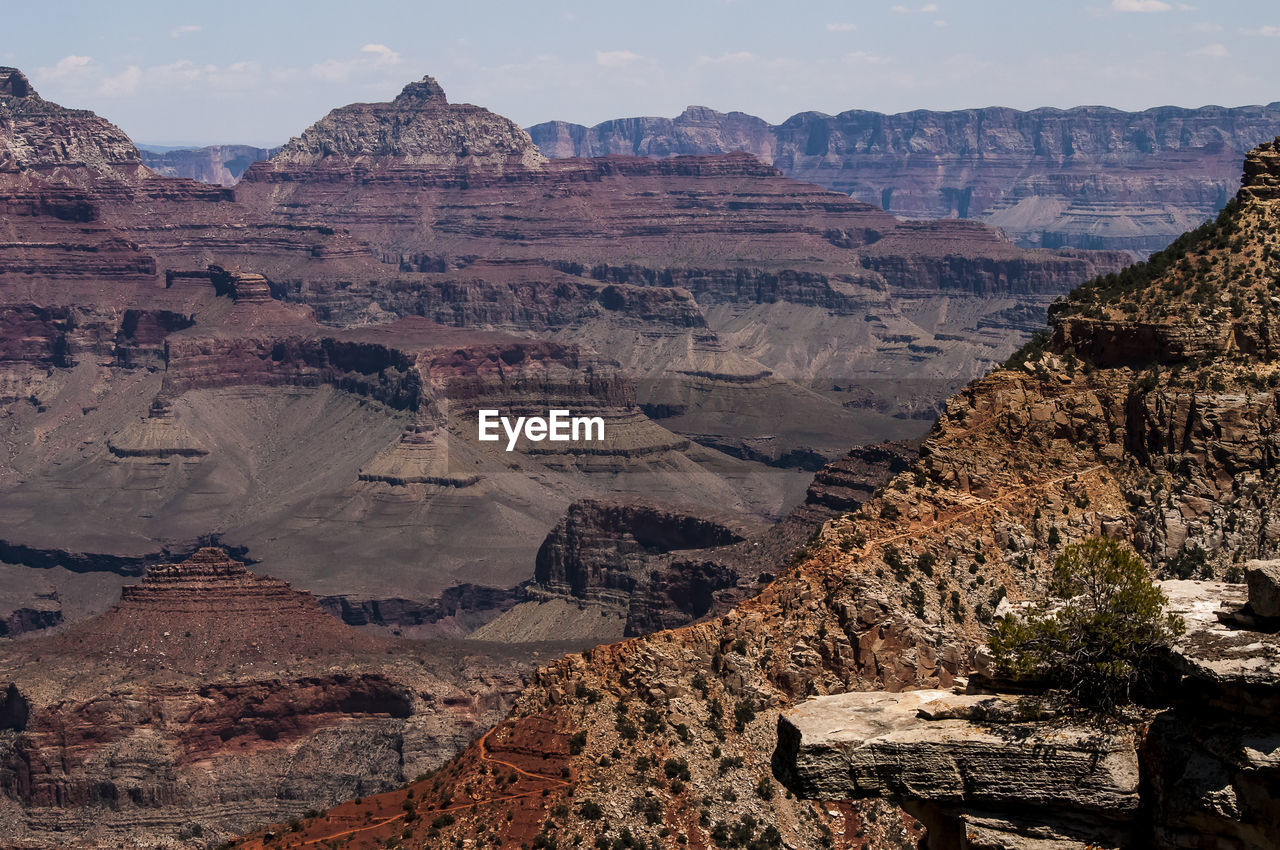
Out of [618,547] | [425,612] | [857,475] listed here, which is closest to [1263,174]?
[857,475]

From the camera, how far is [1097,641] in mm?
30391

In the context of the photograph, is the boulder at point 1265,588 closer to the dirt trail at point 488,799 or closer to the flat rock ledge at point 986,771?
the flat rock ledge at point 986,771

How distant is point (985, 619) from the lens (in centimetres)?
4781

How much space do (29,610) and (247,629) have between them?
83139mm

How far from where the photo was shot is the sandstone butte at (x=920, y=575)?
4662 centimetres

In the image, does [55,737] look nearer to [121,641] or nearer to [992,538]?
[121,641]

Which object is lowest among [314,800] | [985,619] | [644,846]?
[314,800]

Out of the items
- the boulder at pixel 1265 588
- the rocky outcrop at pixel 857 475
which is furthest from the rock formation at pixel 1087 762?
the rocky outcrop at pixel 857 475

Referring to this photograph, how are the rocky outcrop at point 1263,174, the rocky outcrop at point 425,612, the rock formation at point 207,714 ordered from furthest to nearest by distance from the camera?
the rocky outcrop at point 425,612, the rock formation at point 207,714, the rocky outcrop at point 1263,174

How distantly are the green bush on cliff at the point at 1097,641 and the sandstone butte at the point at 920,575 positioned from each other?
48.1 ft

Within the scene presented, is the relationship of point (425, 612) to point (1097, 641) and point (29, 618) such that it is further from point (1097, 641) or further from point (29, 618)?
point (1097, 641)

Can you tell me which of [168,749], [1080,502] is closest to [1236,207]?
[1080,502]

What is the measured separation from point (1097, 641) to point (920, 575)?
18082 millimetres

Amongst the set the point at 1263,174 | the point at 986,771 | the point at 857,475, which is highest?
the point at 1263,174
